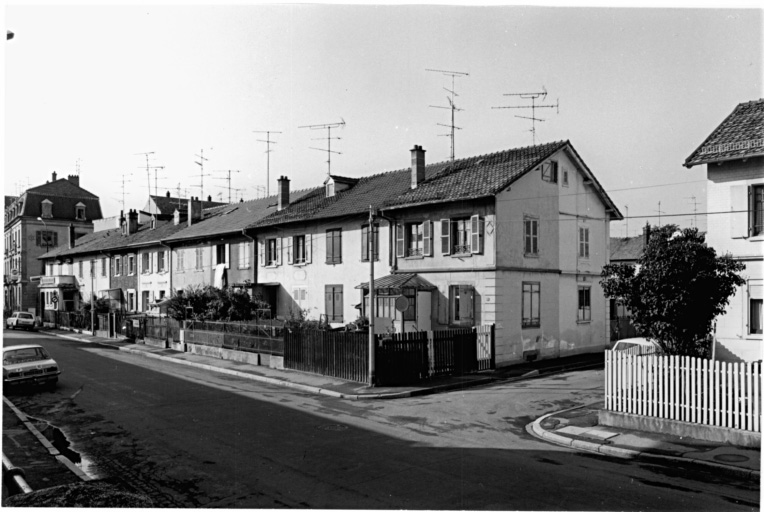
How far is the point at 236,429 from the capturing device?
12914 mm

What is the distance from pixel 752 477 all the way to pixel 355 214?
20011mm

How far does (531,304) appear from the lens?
24391 millimetres

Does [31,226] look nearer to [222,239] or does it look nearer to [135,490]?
[222,239]

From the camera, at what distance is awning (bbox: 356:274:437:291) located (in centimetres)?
2388

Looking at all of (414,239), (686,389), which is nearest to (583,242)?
(414,239)

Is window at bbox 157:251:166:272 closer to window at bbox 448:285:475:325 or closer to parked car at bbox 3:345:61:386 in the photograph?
parked car at bbox 3:345:61:386

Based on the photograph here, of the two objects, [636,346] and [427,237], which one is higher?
[427,237]

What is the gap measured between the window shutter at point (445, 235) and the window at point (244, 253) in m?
14.0

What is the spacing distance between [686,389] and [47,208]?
58690 mm

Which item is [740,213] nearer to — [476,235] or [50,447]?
[476,235]

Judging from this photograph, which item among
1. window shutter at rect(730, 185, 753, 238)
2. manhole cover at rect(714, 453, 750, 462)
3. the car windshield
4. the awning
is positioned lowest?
manhole cover at rect(714, 453, 750, 462)

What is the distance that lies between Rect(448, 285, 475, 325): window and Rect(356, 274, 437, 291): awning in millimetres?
876

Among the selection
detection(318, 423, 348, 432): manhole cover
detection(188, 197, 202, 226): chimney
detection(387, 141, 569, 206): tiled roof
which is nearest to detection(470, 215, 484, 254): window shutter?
detection(387, 141, 569, 206): tiled roof

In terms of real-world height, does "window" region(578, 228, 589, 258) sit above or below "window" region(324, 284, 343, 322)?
above
